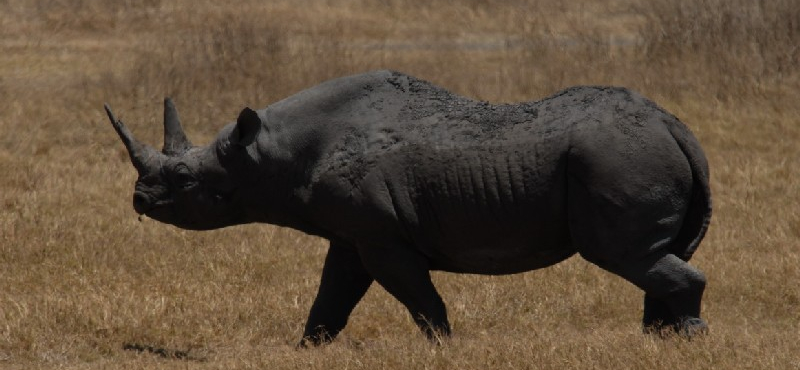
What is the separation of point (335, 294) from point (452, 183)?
1284mm

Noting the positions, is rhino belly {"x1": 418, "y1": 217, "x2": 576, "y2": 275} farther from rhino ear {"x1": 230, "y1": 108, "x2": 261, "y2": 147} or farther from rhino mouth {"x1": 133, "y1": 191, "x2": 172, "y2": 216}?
rhino mouth {"x1": 133, "y1": 191, "x2": 172, "y2": 216}

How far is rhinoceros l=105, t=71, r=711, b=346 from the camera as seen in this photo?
7742 millimetres

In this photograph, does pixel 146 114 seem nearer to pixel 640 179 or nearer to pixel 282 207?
pixel 282 207

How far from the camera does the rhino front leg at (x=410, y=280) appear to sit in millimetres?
8180

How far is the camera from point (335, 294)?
8.88 meters

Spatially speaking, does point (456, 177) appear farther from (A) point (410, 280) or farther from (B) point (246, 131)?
(B) point (246, 131)

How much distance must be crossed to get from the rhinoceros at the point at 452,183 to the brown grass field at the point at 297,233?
1.62ft

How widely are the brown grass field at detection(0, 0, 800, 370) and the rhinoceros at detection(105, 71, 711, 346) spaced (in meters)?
0.49

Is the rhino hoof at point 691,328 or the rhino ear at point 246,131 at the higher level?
the rhino ear at point 246,131

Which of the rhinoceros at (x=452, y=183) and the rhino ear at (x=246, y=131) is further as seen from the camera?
the rhino ear at (x=246, y=131)

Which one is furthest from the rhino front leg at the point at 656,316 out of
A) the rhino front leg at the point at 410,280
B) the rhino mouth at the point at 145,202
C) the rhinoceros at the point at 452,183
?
the rhino mouth at the point at 145,202

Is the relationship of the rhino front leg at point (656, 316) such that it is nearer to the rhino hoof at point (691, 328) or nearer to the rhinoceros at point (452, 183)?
the rhinoceros at point (452, 183)

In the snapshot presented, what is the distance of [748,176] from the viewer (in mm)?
14852

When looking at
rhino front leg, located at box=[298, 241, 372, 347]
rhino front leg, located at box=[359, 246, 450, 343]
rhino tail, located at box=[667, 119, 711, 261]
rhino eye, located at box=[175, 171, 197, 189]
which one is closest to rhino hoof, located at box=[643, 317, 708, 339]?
rhino tail, located at box=[667, 119, 711, 261]
